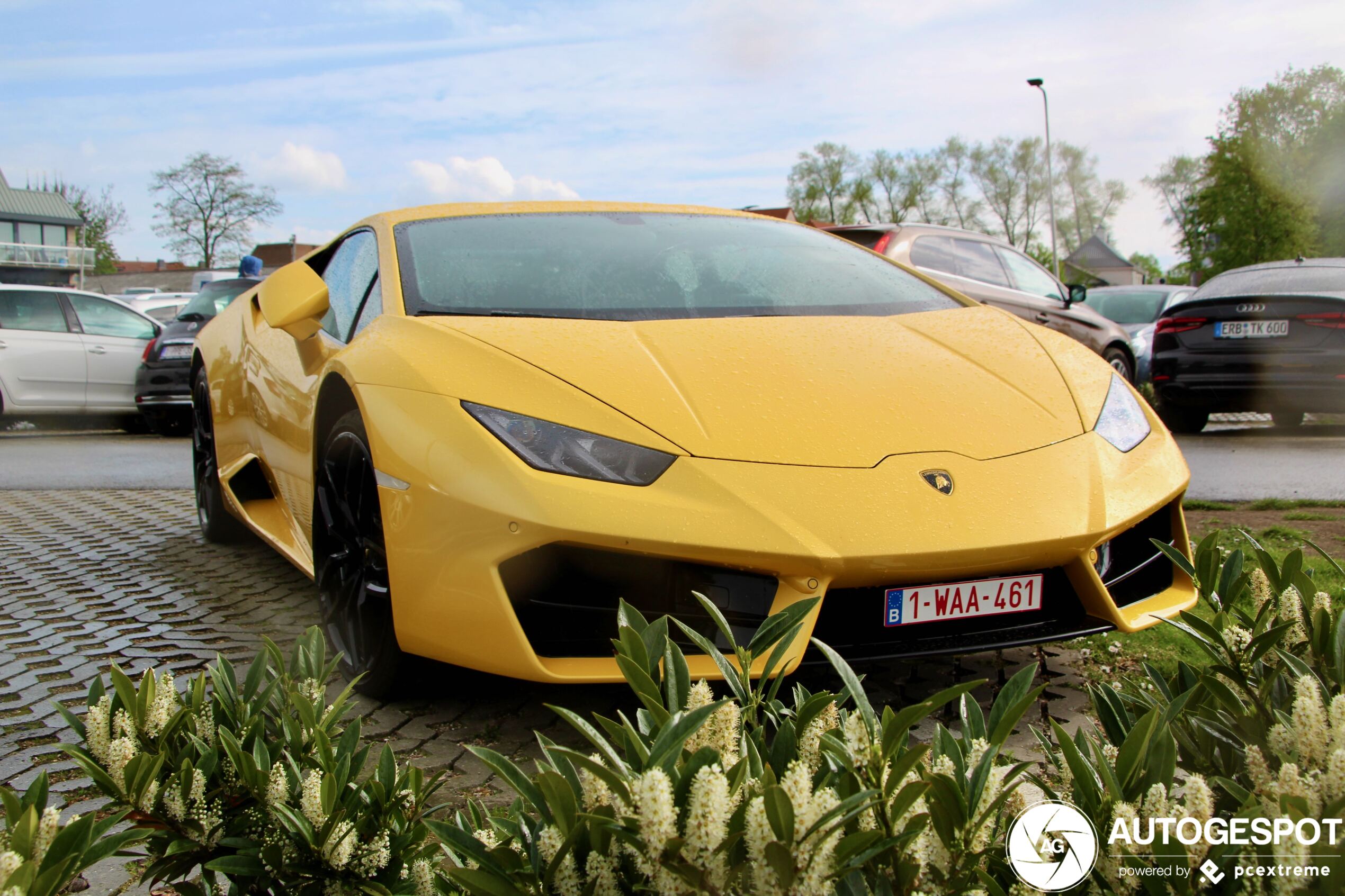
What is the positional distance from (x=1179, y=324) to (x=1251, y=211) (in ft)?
165

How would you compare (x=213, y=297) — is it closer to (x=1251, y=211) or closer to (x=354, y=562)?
(x=354, y=562)

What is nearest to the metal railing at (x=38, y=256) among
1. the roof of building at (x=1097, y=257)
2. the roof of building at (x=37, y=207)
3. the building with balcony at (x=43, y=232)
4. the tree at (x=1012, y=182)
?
the building with balcony at (x=43, y=232)

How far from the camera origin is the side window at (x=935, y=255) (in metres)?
9.29

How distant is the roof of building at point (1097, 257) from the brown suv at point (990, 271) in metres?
117

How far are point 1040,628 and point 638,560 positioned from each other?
0.96 meters

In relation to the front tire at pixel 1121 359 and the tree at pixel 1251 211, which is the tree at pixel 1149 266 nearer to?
the tree at pixel 1251 211

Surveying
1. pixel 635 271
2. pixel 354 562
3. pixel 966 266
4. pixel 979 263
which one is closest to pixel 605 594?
pixel 354 562

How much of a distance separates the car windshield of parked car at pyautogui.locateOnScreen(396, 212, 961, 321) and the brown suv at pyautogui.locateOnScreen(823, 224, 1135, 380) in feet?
15.8

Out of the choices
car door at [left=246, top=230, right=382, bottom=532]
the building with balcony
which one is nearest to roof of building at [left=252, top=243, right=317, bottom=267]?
the building with balcony

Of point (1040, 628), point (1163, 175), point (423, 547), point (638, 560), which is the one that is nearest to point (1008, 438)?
point (1040, 628)

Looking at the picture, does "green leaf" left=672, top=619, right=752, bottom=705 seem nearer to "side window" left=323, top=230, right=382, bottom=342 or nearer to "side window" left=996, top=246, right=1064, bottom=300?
"side window" left=323, top=230, right=382, bottom=342

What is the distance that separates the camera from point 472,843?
129 cm

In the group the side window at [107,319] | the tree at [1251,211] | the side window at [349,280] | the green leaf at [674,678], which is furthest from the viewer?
the tree at [1251,211]

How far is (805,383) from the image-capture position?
287 centimetres
